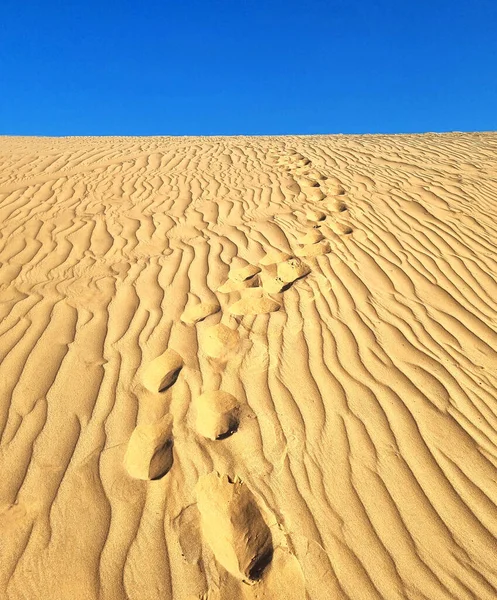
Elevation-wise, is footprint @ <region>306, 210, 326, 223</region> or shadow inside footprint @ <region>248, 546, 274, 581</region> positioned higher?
footprint @ <region>306, 210, 326, 223</region>

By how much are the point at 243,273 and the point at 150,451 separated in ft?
6.90

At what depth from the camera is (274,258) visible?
4195mm

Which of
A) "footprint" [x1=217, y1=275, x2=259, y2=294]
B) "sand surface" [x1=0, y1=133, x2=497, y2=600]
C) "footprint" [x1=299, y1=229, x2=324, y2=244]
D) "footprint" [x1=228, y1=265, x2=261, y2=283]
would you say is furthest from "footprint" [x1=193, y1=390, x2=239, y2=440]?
"footprint" [x1=299, y1=229, x2=324, y2=244]

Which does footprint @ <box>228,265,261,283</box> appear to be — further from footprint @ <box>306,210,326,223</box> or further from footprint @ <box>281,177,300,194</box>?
footprint @ <box>281,177,300,194</box>

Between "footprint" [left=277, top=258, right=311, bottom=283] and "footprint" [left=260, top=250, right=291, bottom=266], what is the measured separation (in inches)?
4.2

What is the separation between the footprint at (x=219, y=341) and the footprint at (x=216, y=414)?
0.41m

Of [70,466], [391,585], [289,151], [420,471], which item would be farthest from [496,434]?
[289,151]

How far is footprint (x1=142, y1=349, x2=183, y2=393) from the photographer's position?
2.61 metres

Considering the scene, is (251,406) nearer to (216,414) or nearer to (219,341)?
(216,414)

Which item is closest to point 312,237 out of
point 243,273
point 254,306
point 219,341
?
point 243,273

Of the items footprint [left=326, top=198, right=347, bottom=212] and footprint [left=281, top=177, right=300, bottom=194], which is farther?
footprint [left=281, top=177, right=300, bottom=194]

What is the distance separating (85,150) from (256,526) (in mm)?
9974

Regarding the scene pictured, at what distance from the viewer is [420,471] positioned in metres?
2.08

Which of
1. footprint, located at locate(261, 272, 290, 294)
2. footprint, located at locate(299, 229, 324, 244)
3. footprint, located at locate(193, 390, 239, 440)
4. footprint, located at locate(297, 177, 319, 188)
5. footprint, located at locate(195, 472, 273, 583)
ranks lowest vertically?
footprint, located at locate(195, 472, 273, 583)
